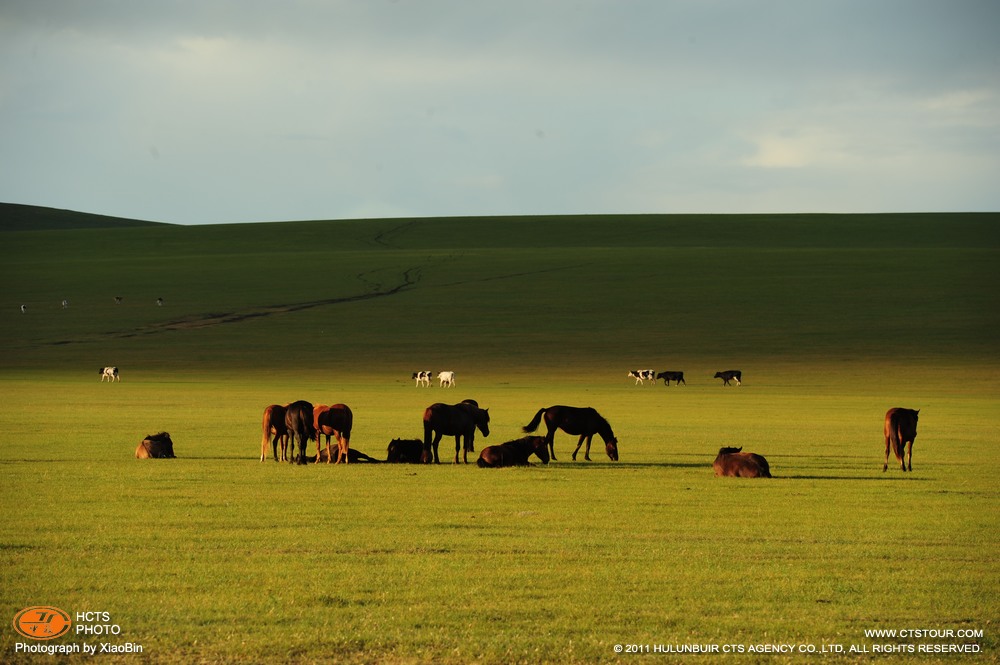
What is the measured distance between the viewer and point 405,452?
20234 mm

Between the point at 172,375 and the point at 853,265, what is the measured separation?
180ft

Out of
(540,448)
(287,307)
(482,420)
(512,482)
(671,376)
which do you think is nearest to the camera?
(512,482)

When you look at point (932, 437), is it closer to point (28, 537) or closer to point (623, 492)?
point (623, 492)

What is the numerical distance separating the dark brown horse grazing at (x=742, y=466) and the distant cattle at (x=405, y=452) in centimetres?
521

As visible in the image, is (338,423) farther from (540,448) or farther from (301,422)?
(540,448)

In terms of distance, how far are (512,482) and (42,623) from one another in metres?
9.47

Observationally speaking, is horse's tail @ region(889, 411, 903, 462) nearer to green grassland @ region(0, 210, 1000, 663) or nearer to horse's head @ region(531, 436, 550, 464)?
green grassland @ region(0, 210, 1000, 663)

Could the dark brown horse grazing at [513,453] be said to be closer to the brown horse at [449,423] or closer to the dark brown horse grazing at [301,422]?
the brown horse at [449,423]

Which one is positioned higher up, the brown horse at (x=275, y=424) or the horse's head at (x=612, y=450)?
the brown horse at (x=275, y=424)

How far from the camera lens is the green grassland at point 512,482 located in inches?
348

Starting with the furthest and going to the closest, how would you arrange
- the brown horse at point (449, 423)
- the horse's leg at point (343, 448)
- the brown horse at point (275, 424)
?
the brown horse at point (275, 424)
the brown horse at point (449, 423)
the horse's leg at point (343, 448)

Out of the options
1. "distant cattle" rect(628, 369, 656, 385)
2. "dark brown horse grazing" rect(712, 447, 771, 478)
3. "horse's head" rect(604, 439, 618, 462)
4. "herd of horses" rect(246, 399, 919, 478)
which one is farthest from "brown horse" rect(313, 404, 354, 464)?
"distant cattle" rect(628, 369, 656, 385)

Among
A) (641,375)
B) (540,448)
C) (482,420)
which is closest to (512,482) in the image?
(540,448)

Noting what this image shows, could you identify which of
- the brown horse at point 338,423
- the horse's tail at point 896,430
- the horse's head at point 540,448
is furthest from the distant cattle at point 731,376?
the brown horse at point 338,423
